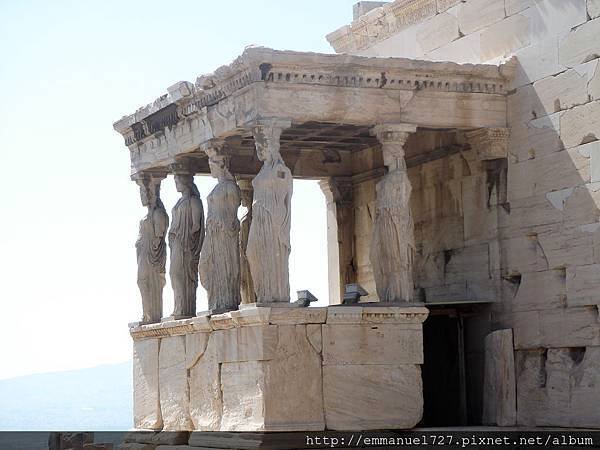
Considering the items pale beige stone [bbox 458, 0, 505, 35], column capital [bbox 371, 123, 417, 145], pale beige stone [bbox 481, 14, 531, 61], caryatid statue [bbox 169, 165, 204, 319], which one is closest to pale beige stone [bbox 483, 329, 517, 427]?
column capital [bbox 371, 123, 417, 145]

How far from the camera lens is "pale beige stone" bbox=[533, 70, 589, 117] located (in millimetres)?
15102

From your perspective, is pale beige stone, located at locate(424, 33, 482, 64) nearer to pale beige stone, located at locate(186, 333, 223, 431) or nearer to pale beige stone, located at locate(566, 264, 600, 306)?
pale beige stone, located at locate(566, 264, 600, 306)

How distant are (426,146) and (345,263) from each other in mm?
2240

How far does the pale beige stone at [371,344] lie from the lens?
15102 mm

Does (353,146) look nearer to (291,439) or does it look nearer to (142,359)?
(142,359)

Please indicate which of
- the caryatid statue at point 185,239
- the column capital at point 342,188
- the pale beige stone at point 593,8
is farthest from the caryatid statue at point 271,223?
the column capital at point 342,188

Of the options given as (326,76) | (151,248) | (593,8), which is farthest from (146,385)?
(593,8)

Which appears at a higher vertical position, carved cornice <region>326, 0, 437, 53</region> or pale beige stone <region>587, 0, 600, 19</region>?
carved cornice <region>326, 0, 437, 53</region>

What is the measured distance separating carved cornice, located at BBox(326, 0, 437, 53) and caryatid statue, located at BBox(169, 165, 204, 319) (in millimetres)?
2972

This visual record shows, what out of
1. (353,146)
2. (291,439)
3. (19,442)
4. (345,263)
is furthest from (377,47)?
(19,442)

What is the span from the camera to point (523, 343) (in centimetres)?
1574

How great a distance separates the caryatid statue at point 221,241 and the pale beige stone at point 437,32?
→ 290cm

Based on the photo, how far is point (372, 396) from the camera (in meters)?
15.2

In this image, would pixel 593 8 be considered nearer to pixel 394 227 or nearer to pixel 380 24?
pixel 394 227
